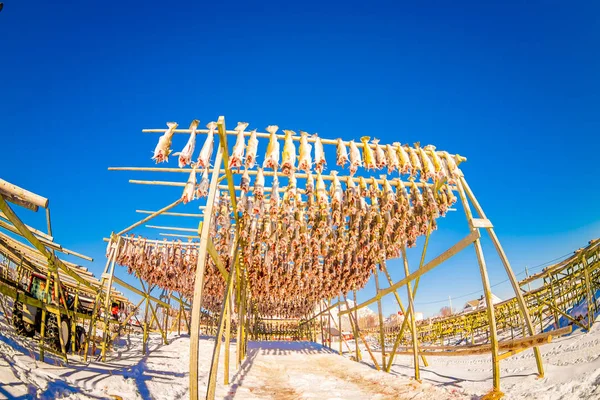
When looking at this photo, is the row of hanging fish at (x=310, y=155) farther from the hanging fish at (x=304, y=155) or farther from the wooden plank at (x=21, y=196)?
the wooden plank at (x=21, y=196)

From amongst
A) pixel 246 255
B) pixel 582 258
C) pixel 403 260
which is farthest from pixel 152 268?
pixel 582 258

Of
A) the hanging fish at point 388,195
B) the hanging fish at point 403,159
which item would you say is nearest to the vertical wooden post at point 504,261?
the hanging fish at point 388,195

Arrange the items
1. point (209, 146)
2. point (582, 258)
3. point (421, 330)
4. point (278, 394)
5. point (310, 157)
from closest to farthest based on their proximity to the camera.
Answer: point (209, 146), point (310, 157), point (278, 394), point (582, 258), point (421, 330)

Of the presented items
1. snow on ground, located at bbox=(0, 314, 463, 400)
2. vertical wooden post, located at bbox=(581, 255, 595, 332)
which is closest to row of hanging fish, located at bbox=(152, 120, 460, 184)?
snow on ground, located at bbox=(0, 314, 463, 400)

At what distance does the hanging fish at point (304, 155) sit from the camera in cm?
550

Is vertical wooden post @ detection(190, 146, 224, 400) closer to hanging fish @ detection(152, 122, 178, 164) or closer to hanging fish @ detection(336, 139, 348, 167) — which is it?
hanging fish @ detection(152, 122, 178, 164)

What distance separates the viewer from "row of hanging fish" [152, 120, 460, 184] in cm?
507

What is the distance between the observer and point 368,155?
6000 millimetres

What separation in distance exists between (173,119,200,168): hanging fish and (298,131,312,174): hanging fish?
1.78 m

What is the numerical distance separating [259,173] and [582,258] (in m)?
17.6

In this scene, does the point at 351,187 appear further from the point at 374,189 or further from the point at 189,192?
the point at 189,192

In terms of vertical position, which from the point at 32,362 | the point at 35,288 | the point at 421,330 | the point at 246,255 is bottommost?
the point at 421,330

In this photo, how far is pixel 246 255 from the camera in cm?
1103

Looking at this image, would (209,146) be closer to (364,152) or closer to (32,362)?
(364,152)
